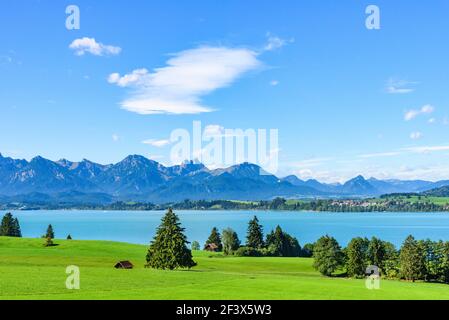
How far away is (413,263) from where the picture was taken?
8194 centimetres

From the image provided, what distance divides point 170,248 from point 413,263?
135 ft

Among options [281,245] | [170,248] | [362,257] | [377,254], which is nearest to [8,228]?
[281,245]

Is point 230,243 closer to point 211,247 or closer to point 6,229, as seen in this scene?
point 211,247

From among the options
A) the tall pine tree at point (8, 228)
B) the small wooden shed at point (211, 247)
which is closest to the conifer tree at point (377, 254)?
the small wooden shed at point (211, 247)

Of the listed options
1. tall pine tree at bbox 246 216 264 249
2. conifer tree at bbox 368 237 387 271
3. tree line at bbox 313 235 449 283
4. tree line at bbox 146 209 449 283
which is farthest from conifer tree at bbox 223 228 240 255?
conifer tree at bbox 368 237 387 271

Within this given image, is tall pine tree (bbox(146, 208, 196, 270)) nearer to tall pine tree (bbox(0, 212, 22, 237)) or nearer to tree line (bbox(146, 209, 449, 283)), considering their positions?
tree line (bbox(146, 209, 449, 283))

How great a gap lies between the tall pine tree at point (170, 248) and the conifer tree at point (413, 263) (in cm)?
3704

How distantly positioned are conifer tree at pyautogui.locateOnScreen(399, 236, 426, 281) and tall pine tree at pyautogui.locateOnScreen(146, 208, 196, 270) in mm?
37043

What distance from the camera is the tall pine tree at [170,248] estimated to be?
234 feet

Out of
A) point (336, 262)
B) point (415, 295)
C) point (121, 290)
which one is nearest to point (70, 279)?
point (121, 290)

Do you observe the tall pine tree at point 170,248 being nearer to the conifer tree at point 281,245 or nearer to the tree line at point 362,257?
the tree line at point 362,257

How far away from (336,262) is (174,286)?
46.3 m
